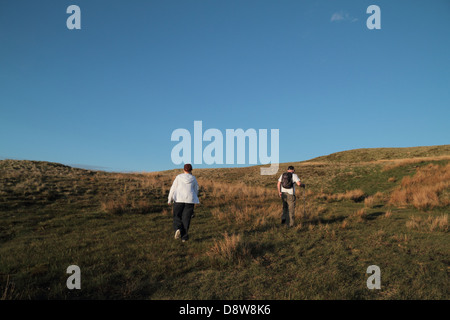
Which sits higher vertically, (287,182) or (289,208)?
(287,182)

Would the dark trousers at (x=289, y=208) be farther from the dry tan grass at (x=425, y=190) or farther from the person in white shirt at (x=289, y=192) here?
the dry tan grass at (x=425, y=190)

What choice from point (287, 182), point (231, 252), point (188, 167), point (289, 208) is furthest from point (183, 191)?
point (289, 208)

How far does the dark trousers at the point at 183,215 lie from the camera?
7.68 metres

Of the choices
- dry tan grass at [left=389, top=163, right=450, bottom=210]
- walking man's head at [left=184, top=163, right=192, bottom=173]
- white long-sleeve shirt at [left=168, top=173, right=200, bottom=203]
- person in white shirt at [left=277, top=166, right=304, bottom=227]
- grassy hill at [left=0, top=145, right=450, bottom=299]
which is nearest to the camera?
grassy hill at [left=0, top=145, right=450, bottom=299]

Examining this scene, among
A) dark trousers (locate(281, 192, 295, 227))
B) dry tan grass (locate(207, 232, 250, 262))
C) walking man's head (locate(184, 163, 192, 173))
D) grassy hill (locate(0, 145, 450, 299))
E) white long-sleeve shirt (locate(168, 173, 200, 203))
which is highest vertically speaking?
walking man's head (locate(184, 163, 192, 173))

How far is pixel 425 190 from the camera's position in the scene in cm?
1739

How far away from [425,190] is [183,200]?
18.6 meters

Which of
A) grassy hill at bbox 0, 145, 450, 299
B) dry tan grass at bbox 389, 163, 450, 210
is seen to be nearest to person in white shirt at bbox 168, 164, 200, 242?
grassy hill at bbox 0, 145, 450, 299

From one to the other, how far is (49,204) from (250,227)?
1206 centimetres

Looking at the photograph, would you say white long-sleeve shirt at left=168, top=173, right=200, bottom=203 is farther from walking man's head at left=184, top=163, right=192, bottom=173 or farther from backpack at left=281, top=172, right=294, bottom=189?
backpack at left=281, top=172, right=294, bottom=189

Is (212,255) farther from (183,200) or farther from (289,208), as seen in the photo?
(289,208)

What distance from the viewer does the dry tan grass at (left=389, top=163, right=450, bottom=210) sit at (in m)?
14.9

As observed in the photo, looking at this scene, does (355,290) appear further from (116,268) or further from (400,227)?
(400,227)
